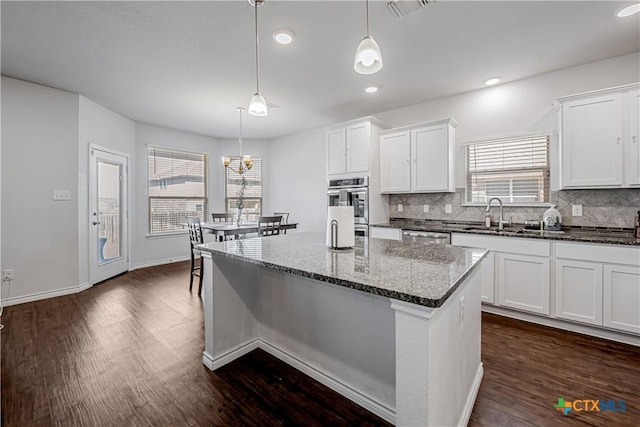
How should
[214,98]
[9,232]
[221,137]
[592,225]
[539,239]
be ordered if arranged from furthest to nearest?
1. [221,137]
2. [214,98]
3. [9,232]
4. [592,225]
5. [539,239]

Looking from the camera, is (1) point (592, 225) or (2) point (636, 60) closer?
(2) point (636, 60)

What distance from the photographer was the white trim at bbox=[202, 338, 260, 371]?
2.11 metres

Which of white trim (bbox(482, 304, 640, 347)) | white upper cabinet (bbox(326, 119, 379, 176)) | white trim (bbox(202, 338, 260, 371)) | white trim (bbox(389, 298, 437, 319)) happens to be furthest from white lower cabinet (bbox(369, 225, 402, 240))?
white trim (bbox(389, 298, 437, 319))

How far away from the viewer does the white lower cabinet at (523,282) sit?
279 centimetres

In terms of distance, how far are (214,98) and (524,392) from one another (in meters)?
4.55

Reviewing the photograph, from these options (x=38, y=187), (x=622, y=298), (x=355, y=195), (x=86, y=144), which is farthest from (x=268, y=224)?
(x=622, y=298)

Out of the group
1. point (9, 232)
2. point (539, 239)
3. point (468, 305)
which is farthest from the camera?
point (9, 232)

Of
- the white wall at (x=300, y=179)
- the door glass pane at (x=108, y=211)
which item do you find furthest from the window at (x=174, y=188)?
the white wall at (x=300, y=179)

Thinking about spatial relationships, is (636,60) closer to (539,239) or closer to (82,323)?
(539,239)

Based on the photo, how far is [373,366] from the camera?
5.45 feet

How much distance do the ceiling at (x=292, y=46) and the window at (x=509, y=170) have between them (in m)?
0.79

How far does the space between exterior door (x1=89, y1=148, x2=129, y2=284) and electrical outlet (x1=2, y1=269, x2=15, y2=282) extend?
2.60 feet

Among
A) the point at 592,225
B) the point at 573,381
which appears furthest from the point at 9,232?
the point at 592,225

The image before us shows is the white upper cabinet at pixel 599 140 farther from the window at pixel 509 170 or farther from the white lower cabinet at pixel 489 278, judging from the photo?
the white lower cabinet at pixel 489 278
